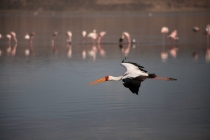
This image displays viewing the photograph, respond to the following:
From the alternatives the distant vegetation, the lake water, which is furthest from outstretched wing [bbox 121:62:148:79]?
the distant vegetation

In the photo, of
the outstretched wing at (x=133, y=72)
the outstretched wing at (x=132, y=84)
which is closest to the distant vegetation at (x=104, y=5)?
the outstretched wing at (x=133, y=72)

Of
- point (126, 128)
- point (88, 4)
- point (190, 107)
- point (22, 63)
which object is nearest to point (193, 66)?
point (22, 63)

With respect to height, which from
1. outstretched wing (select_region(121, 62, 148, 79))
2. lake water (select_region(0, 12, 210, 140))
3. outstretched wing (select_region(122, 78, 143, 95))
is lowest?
A: lake water (select_region(0, 12, 210, 140))

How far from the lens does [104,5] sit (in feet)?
375

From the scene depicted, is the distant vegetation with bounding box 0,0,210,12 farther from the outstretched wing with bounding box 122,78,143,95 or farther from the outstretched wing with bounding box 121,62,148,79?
the outstretched wing with bounding box 122,78,143,95

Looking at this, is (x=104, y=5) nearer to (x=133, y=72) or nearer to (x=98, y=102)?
(x=98, y=102)

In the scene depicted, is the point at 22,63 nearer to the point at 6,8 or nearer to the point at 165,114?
the point at 165,114

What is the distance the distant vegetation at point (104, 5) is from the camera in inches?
4328

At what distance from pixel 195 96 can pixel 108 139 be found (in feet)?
12.2

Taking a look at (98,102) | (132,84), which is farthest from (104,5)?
(132,84)

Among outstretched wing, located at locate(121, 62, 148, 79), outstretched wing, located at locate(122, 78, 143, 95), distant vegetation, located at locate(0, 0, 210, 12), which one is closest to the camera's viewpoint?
outstretched wing, located at locate(122, 78, 143, 95)

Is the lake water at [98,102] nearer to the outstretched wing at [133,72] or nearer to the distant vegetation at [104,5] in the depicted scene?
the outstretched wing at [133,72]

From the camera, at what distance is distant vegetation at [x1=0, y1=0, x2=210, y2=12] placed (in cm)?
10994

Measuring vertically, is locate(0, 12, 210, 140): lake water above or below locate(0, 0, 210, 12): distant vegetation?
below
